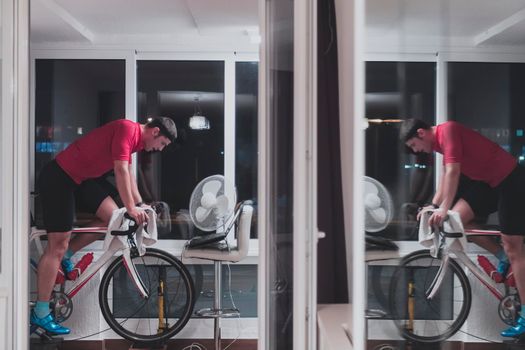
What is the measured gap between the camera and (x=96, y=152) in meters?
4.37

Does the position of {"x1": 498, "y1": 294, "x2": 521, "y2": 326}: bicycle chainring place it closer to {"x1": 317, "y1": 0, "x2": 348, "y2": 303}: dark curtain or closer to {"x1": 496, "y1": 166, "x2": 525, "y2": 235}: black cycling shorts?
{"x1": 496, "y1": 166, "x2": 525, "y2": 235}: black cycling shorts

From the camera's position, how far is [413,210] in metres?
1.02

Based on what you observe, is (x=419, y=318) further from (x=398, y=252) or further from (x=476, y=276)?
(x=476, y=276)

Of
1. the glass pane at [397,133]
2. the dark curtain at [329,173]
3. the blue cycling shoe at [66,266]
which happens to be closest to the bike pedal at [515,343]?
the glass pane at [397,133]

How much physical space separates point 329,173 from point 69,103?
2.37 meters

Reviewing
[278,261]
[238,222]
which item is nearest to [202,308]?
[238,222]

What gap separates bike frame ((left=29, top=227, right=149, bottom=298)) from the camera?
4324 millimetres

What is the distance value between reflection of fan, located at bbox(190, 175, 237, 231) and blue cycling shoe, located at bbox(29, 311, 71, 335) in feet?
4.29

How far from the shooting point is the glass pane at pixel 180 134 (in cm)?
449

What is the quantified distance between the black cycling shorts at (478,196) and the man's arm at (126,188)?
12.8 feet

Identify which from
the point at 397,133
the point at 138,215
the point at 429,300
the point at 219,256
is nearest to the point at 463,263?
the point at 429,300

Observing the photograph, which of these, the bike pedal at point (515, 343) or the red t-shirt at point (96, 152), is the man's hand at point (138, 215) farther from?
the bike pedal at point (515, 343)

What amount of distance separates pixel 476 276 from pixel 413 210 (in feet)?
1.20

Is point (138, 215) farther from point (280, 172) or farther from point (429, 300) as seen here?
point (429, 300)
